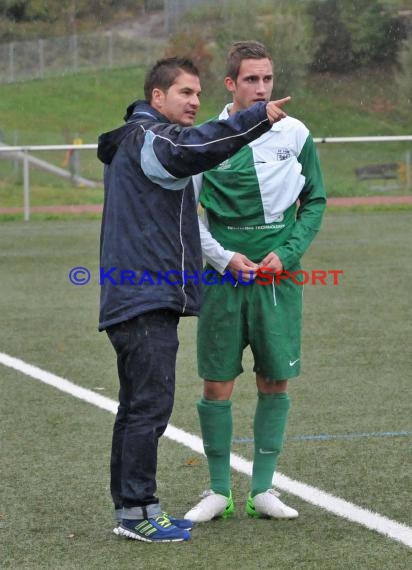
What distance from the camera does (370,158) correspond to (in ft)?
110

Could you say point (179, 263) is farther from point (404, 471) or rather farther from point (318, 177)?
point (404, 471)

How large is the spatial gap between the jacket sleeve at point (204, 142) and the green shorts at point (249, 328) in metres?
0.79

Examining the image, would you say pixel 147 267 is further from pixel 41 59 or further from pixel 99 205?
pixel 41 59

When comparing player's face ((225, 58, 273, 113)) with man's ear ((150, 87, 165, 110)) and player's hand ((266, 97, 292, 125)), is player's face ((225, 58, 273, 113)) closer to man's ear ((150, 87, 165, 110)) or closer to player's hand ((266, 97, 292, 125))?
man's ear ((150, 87, 165, 110))

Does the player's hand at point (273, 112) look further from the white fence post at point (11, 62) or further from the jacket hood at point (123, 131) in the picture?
the white fence post at point (11, 62)

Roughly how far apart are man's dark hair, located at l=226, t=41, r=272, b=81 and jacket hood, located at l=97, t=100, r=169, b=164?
507 mm

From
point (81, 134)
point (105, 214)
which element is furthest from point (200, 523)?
point (81, 134)

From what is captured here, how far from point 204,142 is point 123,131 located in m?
0.39

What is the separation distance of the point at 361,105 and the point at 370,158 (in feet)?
39.2

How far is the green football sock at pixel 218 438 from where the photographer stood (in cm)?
518

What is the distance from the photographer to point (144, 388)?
4.68 meters

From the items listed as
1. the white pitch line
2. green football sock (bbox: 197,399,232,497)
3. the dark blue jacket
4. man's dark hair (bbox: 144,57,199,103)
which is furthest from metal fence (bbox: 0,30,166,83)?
the dark blue jacket

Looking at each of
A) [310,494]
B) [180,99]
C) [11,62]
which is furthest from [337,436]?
[11,62]

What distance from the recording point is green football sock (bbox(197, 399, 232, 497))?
5.18 m
